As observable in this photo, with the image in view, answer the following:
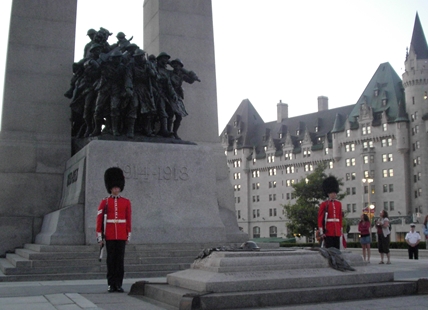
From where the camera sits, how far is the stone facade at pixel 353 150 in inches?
3686

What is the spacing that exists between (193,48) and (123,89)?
5.70 meters

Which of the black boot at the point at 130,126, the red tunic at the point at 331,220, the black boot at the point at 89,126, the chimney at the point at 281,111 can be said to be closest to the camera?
the red tunic at the point at 331,220

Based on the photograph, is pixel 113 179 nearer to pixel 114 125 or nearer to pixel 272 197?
pixel 114 125

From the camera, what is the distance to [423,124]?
92.8 meters

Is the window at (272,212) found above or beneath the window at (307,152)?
beneath

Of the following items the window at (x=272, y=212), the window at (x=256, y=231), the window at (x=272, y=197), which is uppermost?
the window at (x=272, y=197)

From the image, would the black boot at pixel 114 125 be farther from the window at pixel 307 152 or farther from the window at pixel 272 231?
the window at pixel 272 231

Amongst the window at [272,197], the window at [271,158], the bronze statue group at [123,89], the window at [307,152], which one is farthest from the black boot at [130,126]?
the window at [271,158]

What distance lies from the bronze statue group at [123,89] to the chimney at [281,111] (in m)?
108

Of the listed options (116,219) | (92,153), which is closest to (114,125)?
(92,153)

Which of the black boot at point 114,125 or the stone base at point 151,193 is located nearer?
the stone base at point 151,193

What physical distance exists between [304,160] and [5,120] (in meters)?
98.3

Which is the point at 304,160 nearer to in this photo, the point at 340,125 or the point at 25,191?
the point at 340,125

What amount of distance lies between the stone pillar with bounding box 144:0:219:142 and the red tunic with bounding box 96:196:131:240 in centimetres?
1064
